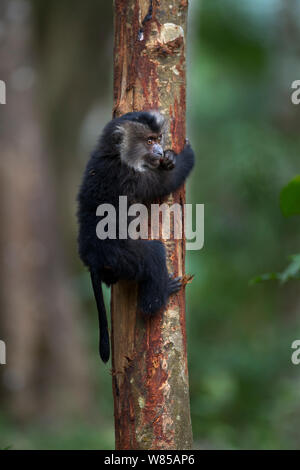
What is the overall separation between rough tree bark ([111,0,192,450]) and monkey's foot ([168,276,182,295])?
0.16 feet

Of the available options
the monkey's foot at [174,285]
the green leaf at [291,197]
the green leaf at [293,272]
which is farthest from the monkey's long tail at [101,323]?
the green leaf at [291,197]

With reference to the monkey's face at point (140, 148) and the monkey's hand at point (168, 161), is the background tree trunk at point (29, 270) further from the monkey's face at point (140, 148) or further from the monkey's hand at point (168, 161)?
the monkey's hand at point (168, 161)

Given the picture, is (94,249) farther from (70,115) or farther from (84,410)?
(70,115)

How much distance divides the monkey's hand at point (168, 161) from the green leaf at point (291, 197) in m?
0.74

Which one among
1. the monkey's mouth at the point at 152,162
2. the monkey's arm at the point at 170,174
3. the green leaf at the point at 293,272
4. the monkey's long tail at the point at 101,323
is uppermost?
the monkey's mouth at the point at 152,162

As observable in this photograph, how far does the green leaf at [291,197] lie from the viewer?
3.52 meters

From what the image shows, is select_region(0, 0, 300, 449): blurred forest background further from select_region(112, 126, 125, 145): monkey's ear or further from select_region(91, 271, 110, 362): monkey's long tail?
select_region(112, 126, 125, 145): monkey's ear

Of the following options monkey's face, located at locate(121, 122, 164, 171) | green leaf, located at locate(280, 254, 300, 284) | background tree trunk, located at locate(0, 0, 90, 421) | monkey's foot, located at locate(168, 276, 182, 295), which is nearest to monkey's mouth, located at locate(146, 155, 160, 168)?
monkey's face, located at locate(121, 122, 164, 171)

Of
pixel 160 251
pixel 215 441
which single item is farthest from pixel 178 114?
pixel 215 441

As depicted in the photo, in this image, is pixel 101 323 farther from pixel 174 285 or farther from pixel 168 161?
pixel 168 161

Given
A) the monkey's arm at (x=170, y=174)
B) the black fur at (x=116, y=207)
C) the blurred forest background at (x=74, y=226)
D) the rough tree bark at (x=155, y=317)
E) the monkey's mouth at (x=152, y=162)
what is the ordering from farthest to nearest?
the blurred forest background at (x=74, y=226) < the monkey's mouth at (x=152, y=162) < the monkey's arm at (x=170, y=174) < the black fur at (x=116, y=207) < the rough tree bark at (x=155, y=317)

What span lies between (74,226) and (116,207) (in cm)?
738

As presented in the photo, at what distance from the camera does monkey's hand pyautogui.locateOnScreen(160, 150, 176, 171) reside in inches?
150

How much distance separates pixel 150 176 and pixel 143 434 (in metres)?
1.62
